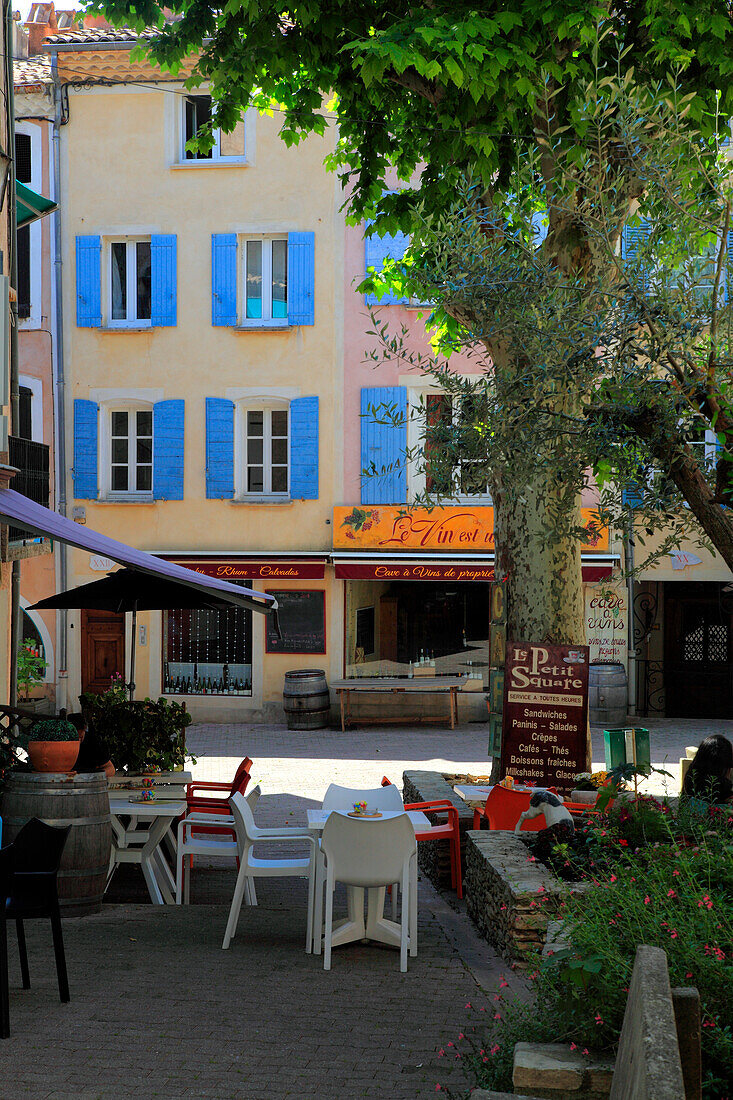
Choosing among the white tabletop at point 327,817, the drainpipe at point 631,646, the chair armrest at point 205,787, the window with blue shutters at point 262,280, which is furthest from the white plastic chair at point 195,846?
the window with blue shutters at point 262,280

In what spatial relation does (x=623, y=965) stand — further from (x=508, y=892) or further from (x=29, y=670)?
(x=29, y=670)

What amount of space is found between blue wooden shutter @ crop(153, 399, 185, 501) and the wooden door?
235 centimetres

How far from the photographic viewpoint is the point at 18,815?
6.75 meters

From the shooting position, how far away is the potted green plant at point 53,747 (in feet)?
22.4

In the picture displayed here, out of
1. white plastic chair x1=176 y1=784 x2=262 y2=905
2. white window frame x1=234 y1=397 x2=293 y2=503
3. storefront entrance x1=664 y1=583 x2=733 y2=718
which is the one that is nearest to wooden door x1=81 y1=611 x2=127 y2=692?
white window frame x1=234 y1=397 x2=293 y2=503

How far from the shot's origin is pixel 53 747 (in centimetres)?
682

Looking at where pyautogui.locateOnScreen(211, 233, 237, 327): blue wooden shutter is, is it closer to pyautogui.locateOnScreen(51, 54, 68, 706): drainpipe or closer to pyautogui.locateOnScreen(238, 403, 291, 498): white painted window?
pyautogui.locateOnScreen(238, 403, 291, 498): white painted window

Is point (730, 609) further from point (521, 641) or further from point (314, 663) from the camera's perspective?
point (521, 641)

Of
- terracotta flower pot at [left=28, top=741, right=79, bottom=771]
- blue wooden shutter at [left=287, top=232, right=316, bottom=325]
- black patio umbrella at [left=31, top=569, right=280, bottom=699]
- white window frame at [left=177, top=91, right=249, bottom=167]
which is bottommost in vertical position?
terracotta flower pot at [left=28, top=741, right=79, bottom=771]

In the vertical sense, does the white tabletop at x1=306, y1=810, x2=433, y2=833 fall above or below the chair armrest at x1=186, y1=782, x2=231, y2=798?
above

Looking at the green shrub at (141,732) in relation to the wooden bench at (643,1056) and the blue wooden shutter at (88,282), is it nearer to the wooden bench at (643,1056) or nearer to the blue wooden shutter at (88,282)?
the wooden bench at (643,1056)

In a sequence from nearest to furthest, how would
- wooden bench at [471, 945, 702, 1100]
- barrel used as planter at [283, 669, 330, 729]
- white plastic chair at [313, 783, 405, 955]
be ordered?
wooden bench at [471, 945, 702, 1100]
white plastic chair at [313, 783, 405, 955]
barrel used as planter at [283, 669, 330, 729]

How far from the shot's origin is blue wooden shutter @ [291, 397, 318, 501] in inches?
706

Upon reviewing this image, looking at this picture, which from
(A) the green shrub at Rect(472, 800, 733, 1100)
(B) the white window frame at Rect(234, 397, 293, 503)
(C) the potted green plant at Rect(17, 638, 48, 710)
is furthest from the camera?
(B) the white window frame at Rect(234, 397, 293, 503)
